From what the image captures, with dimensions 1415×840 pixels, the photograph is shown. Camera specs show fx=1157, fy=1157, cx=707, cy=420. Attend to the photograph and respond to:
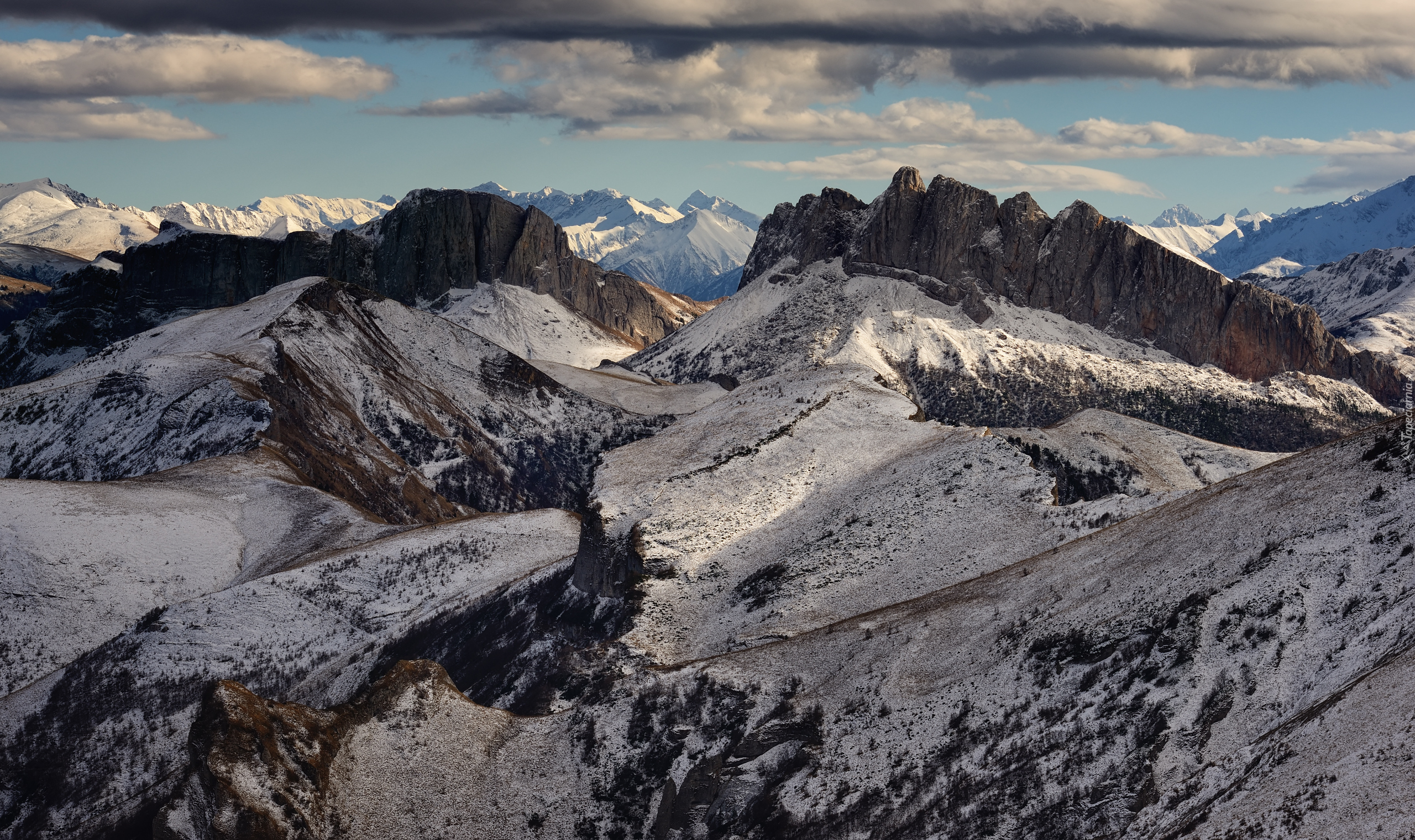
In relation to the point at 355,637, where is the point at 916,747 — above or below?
above

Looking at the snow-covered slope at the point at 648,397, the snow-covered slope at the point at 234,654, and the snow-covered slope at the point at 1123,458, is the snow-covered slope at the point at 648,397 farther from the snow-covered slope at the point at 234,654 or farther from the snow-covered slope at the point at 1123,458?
the snow-covered slope at the point at 234,654

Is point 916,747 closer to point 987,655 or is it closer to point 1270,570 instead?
point 987,655

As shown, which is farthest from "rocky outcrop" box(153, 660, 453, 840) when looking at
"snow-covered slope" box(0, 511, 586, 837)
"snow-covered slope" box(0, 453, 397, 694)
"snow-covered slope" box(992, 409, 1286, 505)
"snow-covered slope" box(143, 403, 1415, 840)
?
"snow-covered slope" box(992, 409, 1286, 505)

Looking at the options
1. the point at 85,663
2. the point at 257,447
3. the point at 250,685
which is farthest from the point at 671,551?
the point at 257,447

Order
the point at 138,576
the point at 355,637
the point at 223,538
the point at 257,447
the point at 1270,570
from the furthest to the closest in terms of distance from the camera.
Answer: the point at 257,447 → the point at 223,538 → the point at 138,576 → the point at 355,637 → the point at 1270,570

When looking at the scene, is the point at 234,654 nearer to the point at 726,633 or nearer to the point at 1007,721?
the point at 726,633

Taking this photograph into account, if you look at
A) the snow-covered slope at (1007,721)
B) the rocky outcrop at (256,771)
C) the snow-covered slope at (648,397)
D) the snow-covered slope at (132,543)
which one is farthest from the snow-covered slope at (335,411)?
the snow-covered slope at (1007,721)

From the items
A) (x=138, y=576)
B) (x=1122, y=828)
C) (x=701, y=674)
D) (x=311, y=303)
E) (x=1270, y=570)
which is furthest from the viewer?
(x=311, y=303)

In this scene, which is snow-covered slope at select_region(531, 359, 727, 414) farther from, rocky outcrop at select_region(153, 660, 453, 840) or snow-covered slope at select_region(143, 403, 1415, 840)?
rocky outcrop at select_region(153, 660, 453, 840)

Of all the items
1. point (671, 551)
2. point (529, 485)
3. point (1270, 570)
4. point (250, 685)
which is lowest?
point (529, 485)
